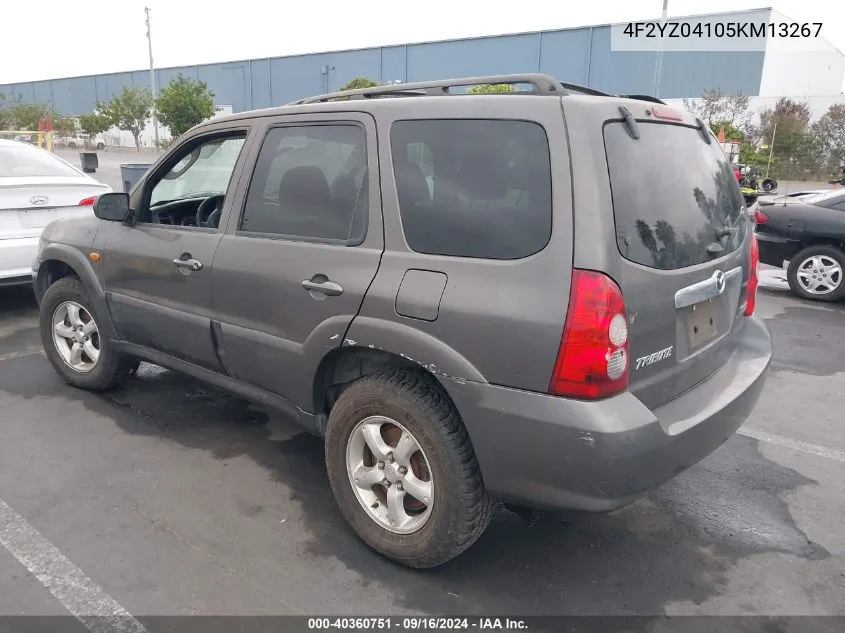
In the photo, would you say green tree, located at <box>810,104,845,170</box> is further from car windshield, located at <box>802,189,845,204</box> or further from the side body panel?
the side body panel

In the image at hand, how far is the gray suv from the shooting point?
2.28 meters

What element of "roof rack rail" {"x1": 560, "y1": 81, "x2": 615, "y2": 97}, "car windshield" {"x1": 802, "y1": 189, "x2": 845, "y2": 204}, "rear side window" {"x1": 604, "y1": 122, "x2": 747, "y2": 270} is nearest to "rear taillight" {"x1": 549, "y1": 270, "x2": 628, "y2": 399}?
"rear side window" {"x1": 604, "y1": 122, "x2": 747, "y2": 270}

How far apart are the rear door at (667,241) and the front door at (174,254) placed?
6.29ft

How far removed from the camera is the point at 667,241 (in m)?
2.51

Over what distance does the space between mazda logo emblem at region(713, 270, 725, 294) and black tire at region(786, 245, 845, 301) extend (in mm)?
5965

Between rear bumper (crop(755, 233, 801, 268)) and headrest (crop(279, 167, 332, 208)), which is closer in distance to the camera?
headrest (crop(279, 167, 332, 208))

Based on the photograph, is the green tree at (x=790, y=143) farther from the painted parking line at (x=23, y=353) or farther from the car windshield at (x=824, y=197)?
the painted parking line at (x=23, y=353)

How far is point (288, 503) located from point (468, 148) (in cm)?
190

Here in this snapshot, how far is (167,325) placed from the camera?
3738mm

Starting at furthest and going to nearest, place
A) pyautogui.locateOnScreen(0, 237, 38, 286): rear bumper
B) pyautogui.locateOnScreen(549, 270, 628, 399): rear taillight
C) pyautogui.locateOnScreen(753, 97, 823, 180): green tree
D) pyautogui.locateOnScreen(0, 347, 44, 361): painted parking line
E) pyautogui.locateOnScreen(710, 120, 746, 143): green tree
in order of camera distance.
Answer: pyautogui.locateOnScreen(753, 97, 823, 180): green tree < pyautogui.locateOnScreen(710, 120, 746, 143): green tree < pyautogui.locateOnScreen(0, 237, 38, 286): rear bumper < pyautogui.locateOnScreen(0, 347, 44, 361): painted parking line < pyautogui.locateOnScreen(549, 270, 628, 399): rear taillight

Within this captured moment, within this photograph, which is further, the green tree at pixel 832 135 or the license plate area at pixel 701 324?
the green tree at pixel 832 135

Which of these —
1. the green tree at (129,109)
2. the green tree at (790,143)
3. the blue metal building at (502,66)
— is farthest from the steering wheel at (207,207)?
the green tree at (129,109)

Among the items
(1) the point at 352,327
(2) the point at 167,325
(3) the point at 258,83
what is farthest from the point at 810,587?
(3) the point at 258,83

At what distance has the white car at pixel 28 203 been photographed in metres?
5.87
